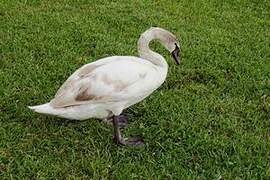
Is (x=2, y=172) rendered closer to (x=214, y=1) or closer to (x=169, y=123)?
(x=169, y=123)

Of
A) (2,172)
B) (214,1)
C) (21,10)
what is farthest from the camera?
(214,1)

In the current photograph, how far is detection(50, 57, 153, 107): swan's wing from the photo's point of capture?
14.1ft

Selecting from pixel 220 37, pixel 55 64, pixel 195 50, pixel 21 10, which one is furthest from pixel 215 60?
pixel 21 10

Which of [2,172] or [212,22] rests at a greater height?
[2,172]

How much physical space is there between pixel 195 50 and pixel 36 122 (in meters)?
2.67

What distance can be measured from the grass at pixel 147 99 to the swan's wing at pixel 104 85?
0.44m

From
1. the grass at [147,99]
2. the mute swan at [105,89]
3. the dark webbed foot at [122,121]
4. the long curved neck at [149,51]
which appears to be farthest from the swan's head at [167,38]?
the dark webbed foot at [122,121]

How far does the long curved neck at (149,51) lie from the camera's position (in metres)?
4.69

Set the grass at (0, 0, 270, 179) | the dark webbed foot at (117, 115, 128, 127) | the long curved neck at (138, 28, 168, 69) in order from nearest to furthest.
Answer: the grass at (0, 0, 270, 179) → the long curved neck at (138, 28, 168, 69) → the dark webbed foot at (117, 115, 128, 127)

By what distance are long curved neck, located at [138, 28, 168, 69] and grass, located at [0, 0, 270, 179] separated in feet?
1.92

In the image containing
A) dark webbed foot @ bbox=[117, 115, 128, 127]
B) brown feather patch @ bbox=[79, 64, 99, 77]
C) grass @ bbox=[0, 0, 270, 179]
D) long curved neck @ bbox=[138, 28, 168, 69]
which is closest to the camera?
grass @ bbox=[0, 0, 270, 179]

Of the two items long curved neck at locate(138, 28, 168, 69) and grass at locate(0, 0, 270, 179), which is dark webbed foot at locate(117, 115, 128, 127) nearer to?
grass at locate(0, 0, 270, 179)

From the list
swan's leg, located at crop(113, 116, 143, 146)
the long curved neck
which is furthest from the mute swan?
the long curved neck

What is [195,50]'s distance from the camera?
673cm
